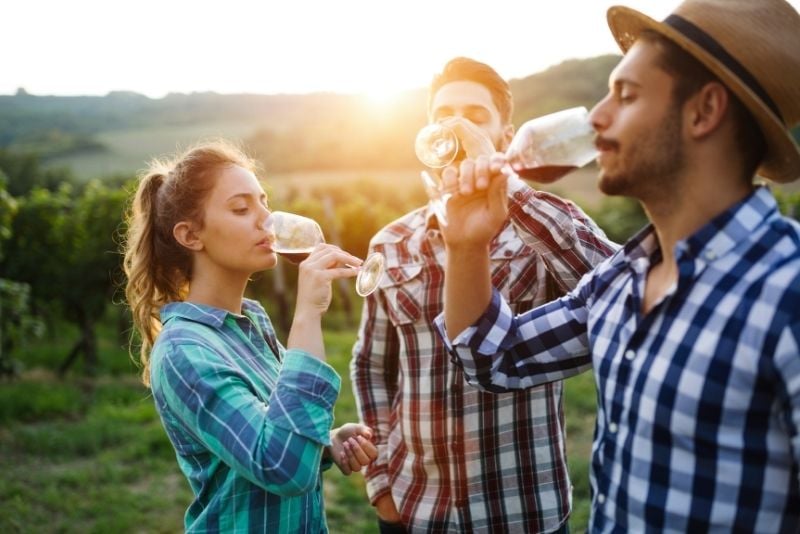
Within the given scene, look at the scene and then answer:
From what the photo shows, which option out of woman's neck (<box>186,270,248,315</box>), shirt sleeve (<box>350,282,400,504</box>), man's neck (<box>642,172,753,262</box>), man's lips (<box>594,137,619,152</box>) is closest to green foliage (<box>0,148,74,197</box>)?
shirt sleeve (<box>350,282,400,504</box>)

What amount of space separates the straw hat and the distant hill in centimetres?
1777

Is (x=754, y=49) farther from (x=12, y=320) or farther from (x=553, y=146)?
(x=12, y=320)

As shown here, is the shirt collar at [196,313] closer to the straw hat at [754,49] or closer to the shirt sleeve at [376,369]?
the shirt sleeve at [376,369]

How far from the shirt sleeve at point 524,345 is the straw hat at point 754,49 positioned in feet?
2.07

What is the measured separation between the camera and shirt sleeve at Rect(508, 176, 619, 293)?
229 centimetres

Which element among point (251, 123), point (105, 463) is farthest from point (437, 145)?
point (251, 123)

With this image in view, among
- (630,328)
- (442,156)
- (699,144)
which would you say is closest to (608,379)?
(630,328)

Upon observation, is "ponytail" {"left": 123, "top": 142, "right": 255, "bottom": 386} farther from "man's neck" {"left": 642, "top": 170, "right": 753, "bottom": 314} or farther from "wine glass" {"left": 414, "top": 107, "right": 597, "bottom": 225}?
"man's neck" {"left": 642, "top": 170, "right": 753, "bottom": 314}

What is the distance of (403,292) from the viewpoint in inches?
105

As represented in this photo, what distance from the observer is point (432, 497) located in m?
2.55

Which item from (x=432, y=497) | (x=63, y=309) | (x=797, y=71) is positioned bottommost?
(x=63, y=309)

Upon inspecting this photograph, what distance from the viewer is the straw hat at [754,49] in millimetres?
1485

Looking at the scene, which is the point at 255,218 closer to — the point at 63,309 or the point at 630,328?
the point at 630,328

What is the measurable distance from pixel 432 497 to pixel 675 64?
67.6 inches
